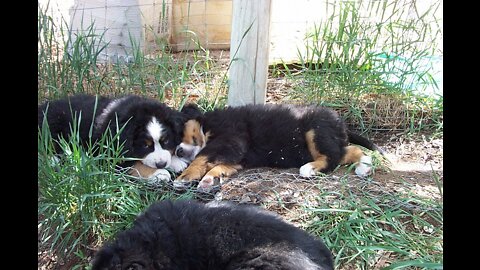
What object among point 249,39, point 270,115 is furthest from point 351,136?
point 249,39

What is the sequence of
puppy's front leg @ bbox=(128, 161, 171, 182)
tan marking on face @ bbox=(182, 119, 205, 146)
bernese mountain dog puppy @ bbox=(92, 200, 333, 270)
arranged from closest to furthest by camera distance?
bernese mountain dog puppy @ bbox=(92, 200, 333, 270)
puppy's front leg @ bbox=(128, 161, 171, 182)
tan marking on face @ bbox=(182, 119, 205, 146)

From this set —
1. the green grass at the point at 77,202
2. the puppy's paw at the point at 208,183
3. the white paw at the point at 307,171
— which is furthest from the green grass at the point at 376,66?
the green grass at the point at 77,202

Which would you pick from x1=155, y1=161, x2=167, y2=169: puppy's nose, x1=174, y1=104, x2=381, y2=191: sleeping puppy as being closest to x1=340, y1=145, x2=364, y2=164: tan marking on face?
x1=174, y1=104, x2=381, y2=191: sleeping puppy

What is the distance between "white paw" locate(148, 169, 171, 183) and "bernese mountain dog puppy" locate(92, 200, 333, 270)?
0.99 m

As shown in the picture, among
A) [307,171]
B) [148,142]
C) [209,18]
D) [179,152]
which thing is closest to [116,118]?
[148,142]

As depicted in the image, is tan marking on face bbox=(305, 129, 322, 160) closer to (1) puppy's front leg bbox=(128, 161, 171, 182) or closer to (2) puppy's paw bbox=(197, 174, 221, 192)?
(2) puppy's paw bbox=(197, 174, 221, 192)

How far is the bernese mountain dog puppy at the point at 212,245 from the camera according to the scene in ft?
7.28

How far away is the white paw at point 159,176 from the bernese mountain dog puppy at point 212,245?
3.26ft

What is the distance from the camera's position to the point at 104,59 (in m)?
4.98

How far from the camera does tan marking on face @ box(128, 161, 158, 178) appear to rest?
365 cm

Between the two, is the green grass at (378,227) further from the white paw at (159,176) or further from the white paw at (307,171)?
the white paw at (159,176)

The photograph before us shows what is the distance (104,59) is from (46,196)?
96.7 inches

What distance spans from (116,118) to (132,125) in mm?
189
